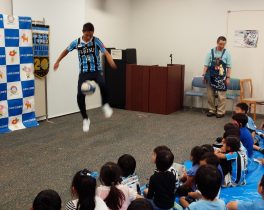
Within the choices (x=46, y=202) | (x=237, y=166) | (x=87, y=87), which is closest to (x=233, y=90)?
(x=87, y=87)

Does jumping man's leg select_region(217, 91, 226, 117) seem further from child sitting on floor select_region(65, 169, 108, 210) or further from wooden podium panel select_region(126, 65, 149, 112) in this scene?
child sitting on floor select_region(65, 169, 108, 210)

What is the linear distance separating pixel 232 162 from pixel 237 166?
0.06 metres

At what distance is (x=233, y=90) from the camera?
6918mm

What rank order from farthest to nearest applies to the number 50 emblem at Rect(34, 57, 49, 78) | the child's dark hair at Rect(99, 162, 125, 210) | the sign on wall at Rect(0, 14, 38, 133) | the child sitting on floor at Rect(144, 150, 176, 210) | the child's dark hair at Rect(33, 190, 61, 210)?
the number 50 emblem at Rect(34, 57, 49, 78)
the sign on wall at Rect(0, 14, 38, 133)
the child sitting on floor at Rect(144, 150, 176, 210)
the child's dark hair at Rect(99, 162, 125, 210)
the child's dark hair at Rect(33, 190, 61, 210)

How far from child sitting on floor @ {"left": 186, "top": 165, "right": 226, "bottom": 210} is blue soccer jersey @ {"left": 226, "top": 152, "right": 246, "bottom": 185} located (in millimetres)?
1044

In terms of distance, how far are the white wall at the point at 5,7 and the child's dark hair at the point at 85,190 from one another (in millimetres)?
4038

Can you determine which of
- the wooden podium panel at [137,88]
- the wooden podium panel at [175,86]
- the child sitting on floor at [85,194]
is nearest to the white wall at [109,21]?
the wooden podium panel at [137,88]

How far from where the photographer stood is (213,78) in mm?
6562

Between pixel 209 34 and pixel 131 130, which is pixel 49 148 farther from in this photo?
pixel 209 34

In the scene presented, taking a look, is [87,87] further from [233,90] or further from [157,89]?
[233,90]

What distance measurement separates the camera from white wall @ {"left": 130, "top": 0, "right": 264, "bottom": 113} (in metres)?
6.98

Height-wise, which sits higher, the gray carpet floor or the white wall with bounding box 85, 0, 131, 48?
the white wall with bounding box 85, 0, 131, 48

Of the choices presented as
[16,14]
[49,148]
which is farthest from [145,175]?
[16,14]

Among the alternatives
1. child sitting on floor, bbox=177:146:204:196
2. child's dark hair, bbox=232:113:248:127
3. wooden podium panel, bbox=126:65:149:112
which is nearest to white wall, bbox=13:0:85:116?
wooden podium panel, bbox=126:65:149:112
